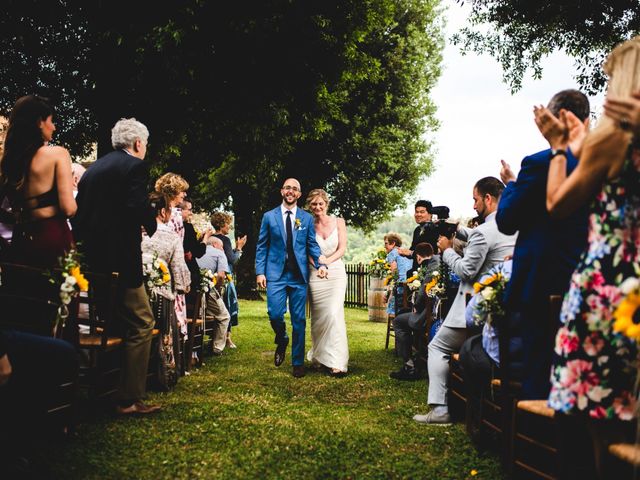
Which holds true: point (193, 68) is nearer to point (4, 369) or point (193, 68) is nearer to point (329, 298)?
point (329, 298)

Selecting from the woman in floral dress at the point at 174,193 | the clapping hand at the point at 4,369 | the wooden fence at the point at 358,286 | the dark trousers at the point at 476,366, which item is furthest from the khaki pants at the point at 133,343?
the wooden fence at the point at 358,286

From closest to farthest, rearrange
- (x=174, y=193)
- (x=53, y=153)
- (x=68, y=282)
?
1. (x=68, y=282)
2. (x=53, y=153)
3. (x=174, y=193)

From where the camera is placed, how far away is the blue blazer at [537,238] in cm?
342

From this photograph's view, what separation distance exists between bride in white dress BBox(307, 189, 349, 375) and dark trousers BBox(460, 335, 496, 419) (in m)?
3.40

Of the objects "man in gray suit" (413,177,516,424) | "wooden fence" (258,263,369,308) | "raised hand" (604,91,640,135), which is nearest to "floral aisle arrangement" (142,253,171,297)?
"man in gray suit" (413,177,516,424)

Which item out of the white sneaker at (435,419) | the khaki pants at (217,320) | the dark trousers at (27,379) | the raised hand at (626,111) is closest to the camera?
the raised hand at (626,111)

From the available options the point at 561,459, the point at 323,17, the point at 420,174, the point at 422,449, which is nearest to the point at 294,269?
the point at 422,449

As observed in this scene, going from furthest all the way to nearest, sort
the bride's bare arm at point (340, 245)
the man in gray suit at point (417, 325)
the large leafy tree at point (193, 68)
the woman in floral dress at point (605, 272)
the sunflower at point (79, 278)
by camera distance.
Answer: the large leafy tree at point (193, 68)
the bride's bare arm at point (340, 245)
the man in gray suit at point (417, 325)
the sunflower at point (79, 278)
the woman in floral dress at point (605, 272)

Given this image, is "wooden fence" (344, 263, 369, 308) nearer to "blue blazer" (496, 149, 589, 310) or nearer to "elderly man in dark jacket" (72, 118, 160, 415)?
"elderly man in dark jacket" (72, 118, 160, 415)

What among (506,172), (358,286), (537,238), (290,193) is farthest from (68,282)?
(358,286)

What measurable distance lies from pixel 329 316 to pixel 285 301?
2.14 ft

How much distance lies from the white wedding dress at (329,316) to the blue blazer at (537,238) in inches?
189

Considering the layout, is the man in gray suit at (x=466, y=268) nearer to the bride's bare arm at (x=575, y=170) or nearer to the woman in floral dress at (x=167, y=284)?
the bride's bare arm at (x=575, y=170)

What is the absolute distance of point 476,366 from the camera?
4699 millimetres
